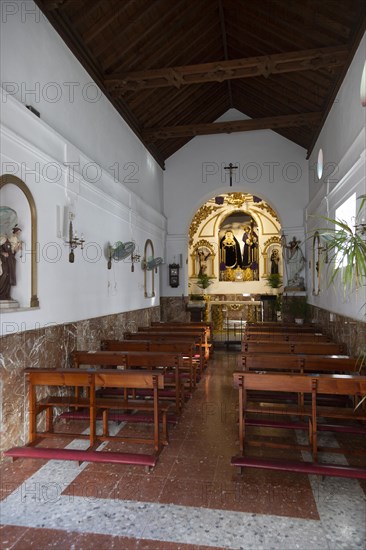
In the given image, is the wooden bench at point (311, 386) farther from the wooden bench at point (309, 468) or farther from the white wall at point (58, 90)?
the white wall at point (58, 90)

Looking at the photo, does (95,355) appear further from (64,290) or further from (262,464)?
(262,464)

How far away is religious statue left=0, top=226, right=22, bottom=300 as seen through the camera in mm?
4336

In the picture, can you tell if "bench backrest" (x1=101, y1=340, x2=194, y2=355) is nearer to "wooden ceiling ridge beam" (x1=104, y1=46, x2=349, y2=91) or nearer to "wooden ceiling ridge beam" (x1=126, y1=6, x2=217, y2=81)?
"wooden ceiling ridge beam" (x1=104, y1=46, x2=349, y2=91)

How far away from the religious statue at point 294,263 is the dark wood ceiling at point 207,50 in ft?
10.2

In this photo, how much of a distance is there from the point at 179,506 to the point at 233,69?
695cm

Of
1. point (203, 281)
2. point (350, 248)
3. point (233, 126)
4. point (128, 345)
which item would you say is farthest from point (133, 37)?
point (203, 281)

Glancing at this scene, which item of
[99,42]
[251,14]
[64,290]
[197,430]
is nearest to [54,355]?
[64,290]

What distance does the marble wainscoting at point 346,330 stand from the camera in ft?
17.7

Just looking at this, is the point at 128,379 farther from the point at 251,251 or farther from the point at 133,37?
the point at 251,251

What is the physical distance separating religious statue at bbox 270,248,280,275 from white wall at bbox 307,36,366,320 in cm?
613

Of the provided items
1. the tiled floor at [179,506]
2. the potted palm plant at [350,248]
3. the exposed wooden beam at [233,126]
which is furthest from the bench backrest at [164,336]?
the exposed wooden beam at [233,126]

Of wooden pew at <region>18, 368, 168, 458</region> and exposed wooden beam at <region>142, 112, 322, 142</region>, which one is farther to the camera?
exposed wooden beam at <region>142, 112, 322, 142</region>

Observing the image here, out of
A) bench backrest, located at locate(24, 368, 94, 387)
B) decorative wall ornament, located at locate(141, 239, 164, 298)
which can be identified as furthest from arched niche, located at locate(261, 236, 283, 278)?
bench backrest, located at locate(24, 368, 94, 387)

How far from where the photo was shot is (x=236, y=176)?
39.0 feet
